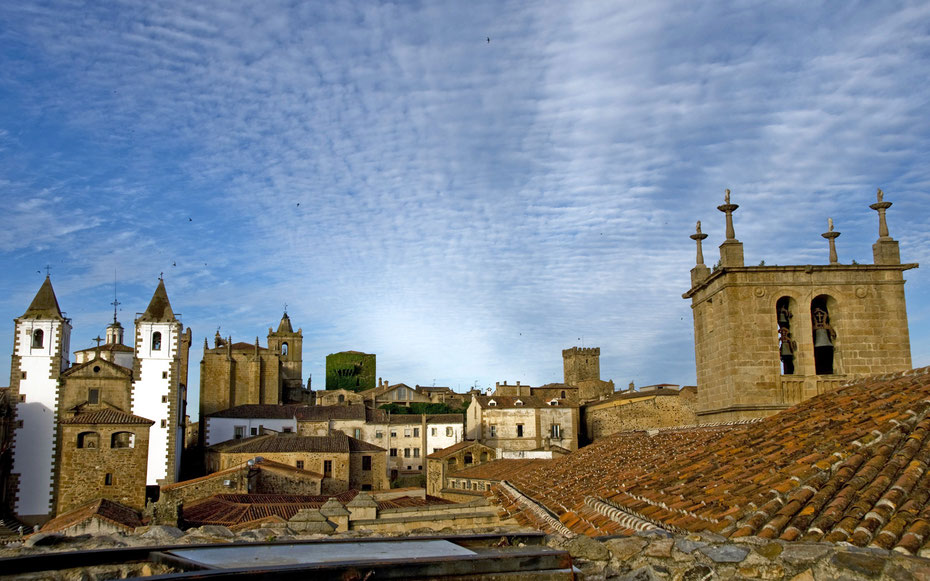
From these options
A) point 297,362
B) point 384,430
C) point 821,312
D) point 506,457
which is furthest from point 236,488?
point 297,362

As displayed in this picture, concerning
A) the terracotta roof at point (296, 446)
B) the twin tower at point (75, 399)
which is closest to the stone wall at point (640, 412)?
the terracotta roof at point (296, 446)

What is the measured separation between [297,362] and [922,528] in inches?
3448

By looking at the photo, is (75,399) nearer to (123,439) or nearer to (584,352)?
(123,439)

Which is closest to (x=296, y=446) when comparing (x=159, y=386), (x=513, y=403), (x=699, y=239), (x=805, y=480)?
(x=159, y=386)

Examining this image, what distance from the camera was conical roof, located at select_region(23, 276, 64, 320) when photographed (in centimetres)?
4016

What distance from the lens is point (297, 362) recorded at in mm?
88938

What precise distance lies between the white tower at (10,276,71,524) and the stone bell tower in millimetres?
36186

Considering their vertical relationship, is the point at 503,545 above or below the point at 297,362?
below

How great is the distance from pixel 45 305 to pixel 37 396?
511cm

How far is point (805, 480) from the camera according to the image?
6277mm

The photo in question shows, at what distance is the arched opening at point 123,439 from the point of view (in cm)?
3241

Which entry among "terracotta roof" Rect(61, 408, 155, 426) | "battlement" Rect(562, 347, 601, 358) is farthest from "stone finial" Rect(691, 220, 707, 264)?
"battlement" Rect(562, 347, 601, 358)

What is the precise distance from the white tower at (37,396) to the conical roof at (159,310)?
4179mm

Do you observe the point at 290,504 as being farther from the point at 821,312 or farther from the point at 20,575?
the point at 20,575
